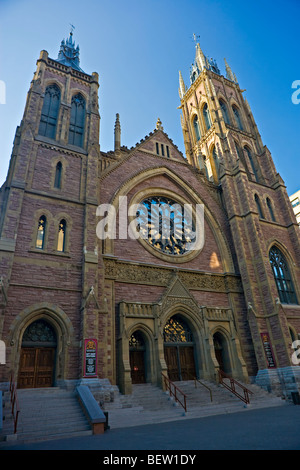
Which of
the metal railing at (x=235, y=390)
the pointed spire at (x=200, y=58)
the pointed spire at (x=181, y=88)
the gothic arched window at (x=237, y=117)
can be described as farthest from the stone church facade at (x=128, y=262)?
the pointed spire at (x=200, y=58)

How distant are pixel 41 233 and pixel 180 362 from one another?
412 inches

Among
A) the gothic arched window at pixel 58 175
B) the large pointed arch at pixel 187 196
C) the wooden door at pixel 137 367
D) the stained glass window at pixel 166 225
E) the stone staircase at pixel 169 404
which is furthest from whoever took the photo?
the stained glass window at pixel 166 225

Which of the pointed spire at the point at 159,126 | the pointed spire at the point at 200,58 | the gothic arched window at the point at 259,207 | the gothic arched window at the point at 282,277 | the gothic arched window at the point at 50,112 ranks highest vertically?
the pointed spire at the point at 200,58

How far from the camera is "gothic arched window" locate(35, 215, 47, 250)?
1500cm

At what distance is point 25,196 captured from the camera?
15.5 m

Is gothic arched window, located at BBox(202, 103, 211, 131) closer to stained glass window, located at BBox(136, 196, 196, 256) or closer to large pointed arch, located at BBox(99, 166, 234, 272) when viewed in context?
large pointed arch, located at BBox(99, 166, 234, 272)

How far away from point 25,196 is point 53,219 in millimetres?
1825

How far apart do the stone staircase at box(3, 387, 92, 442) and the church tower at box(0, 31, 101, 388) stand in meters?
1.08

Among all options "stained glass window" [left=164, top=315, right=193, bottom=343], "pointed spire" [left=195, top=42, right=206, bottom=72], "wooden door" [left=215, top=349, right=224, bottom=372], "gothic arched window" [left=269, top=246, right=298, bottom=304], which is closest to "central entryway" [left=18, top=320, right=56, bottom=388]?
"stained glass window" [left=164, top=315, right=193, bottom=343]

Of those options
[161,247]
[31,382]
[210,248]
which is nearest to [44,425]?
[31,382]

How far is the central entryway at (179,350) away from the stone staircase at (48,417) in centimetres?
648

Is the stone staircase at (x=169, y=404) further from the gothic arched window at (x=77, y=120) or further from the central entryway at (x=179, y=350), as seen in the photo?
the gothic arched window at (x=77, y=120)

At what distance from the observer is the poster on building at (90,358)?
12730mm

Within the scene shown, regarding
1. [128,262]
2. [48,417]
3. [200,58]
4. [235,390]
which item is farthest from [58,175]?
[200,58]
